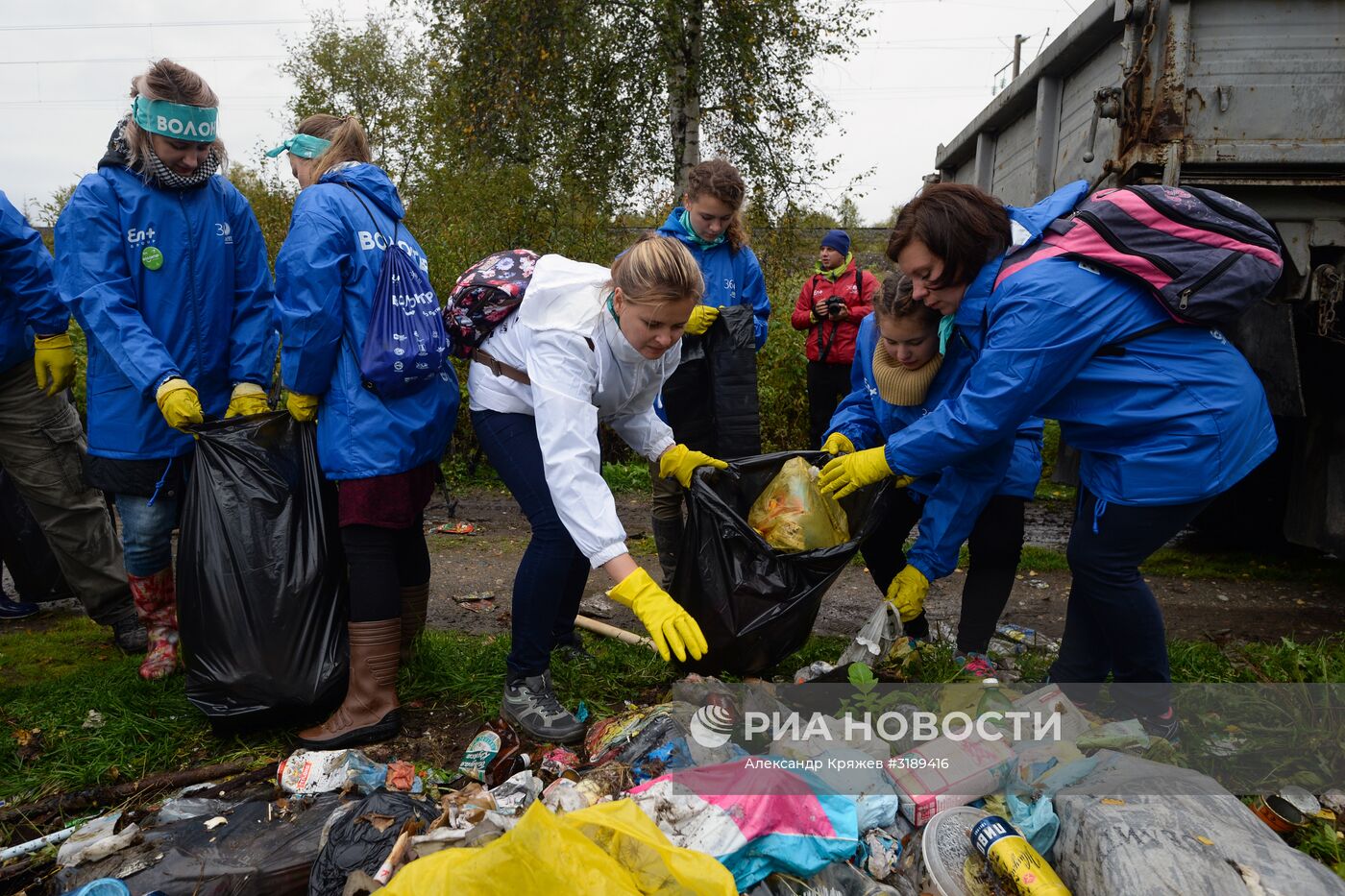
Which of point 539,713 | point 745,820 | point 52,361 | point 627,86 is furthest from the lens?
point 627,86

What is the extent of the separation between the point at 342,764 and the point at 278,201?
8.69 metres

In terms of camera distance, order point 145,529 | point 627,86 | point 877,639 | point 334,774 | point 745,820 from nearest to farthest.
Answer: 1. point 745,820
2. point 334,774
3. point 877,639
4. point 145,529
5. point 627,86

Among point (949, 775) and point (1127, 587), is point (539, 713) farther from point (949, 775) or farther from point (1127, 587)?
point (1127, 587)

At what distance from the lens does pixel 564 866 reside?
4.43 feet

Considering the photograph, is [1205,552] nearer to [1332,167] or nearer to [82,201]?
[1332,167]

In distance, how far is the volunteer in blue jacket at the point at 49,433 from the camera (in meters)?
2.91

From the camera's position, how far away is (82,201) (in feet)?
8.24

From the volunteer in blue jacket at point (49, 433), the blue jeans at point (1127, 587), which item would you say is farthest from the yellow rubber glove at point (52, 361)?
the blue jeans at point (1127, 587)

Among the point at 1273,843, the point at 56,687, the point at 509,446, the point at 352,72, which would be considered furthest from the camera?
the point at 352,72

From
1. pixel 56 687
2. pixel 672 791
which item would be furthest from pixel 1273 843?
pixel 56 687

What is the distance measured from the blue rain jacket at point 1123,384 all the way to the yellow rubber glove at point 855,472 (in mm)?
306

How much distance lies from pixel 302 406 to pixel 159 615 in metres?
0.96

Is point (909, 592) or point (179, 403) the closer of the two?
point (179, 403)

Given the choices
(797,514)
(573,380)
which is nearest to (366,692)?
(573,380)
